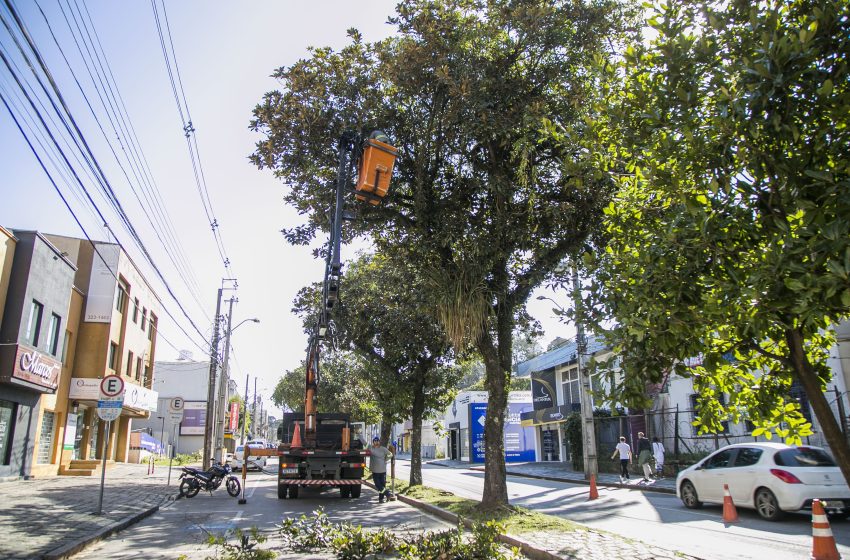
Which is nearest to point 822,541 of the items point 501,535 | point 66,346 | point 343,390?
point 501,535

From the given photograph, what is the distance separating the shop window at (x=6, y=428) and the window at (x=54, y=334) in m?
3.12

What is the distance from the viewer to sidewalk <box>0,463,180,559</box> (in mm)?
7964

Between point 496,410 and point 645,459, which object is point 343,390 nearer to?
point 645,459

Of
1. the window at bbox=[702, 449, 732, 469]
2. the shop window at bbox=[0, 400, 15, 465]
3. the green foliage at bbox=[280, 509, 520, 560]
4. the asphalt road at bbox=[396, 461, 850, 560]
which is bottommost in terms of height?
the asphalt road at bbox=[396, 461, 850, 560]

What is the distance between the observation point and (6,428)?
19.2 meters

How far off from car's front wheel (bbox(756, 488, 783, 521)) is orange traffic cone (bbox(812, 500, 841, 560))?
4.76 metres

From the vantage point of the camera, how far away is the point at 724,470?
12289 millimetres

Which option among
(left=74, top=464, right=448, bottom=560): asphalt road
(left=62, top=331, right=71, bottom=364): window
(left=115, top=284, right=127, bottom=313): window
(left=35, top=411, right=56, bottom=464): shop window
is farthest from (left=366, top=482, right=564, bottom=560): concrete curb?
(left=115, top=284, right=127, bottom=313): window

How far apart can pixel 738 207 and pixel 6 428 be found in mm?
22503

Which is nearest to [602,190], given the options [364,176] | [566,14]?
[566,14]

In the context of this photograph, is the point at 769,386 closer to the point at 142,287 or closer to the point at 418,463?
the point at 418,463

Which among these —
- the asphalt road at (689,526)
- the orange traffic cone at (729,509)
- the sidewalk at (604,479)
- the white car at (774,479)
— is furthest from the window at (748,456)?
the sidewalk at (604,479)

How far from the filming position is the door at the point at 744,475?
11492mm

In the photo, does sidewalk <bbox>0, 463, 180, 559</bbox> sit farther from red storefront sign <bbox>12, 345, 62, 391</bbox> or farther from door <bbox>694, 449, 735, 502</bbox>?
door <bbox>694, 449, 735, 502</bbox>
